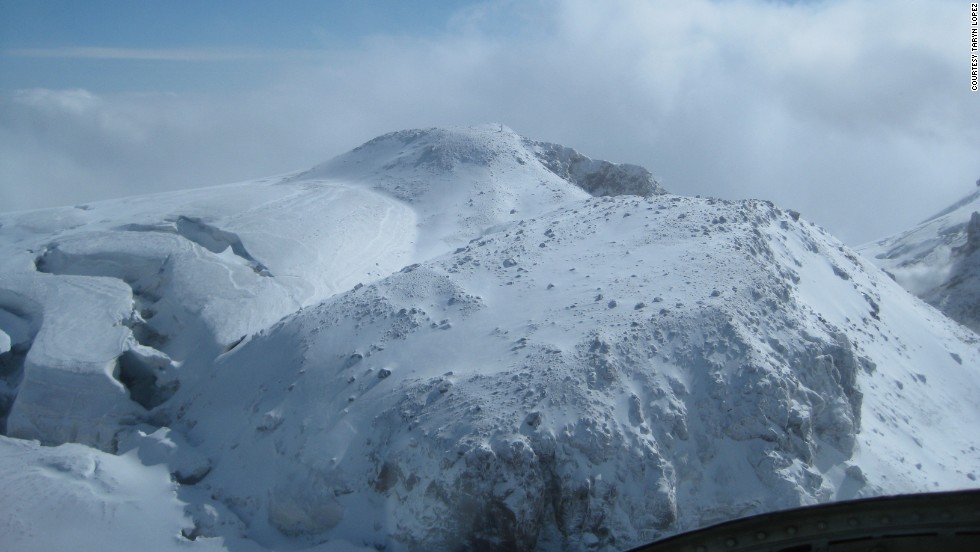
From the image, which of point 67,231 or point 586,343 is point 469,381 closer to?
point 586,343

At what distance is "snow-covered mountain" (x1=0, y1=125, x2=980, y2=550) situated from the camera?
865cm

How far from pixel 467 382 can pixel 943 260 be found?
20.7 m

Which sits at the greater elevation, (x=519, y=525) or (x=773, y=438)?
(x=773, y=438)

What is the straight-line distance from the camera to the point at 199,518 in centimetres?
908

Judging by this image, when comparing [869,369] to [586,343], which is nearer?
[586,343]

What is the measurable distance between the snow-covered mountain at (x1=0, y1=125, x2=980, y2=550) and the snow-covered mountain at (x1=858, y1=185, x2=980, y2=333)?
230 inches

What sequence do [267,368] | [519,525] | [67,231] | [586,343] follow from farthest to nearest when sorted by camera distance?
[67,231]
[267,368]
[586,343]
[519,525]

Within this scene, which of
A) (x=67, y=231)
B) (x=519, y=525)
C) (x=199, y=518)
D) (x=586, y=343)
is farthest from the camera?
(x=67, y=231)

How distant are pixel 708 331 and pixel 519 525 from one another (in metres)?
3.50

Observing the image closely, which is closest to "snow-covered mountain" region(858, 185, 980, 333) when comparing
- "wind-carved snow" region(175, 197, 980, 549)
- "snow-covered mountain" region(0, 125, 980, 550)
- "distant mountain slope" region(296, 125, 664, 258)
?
"snow-covered mountain" region(0, 125, 980, 550)

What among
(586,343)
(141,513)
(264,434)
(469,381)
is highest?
(586,343)

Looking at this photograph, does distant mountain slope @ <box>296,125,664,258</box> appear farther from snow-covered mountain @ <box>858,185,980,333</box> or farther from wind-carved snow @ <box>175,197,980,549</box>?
snow-covered mountain @ <box>858,185,980,333</box>

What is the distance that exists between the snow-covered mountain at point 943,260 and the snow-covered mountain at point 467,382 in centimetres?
585

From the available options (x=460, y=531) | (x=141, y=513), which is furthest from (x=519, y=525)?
(x=141, y=513)
